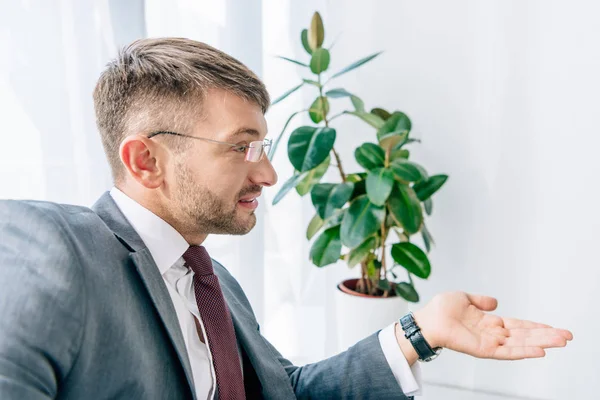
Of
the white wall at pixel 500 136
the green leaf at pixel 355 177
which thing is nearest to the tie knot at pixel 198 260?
the green leaf at pixel 355 177

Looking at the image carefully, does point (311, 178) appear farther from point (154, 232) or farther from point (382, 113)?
point (154, 232)

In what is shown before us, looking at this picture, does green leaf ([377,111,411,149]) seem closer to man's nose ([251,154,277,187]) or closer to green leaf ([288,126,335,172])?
green leaf ([288,126,335,172])

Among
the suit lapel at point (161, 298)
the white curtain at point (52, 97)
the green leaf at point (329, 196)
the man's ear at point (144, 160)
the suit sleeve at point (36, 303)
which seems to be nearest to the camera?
the suit sleeve at point (36, 303)

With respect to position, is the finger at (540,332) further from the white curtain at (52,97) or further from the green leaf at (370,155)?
the white curtain at (52,97)

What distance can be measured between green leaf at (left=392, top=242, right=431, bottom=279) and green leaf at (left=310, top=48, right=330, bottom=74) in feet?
2.37

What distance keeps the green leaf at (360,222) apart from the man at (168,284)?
1.88 ft

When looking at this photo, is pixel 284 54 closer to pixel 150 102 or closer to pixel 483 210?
pixel 483 210

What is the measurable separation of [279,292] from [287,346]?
0.96ft

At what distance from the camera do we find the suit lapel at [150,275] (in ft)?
2.81

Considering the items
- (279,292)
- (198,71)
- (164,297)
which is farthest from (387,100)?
(164,297)

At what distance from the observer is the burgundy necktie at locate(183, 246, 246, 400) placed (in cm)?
101

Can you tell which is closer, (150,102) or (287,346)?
(150,102)

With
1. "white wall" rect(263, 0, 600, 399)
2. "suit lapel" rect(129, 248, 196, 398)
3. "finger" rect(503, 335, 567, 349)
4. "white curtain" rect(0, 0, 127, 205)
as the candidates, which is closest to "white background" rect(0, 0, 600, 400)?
"white wall" rect(263, 0, 600, 399)

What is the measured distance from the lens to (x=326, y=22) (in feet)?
7.63
